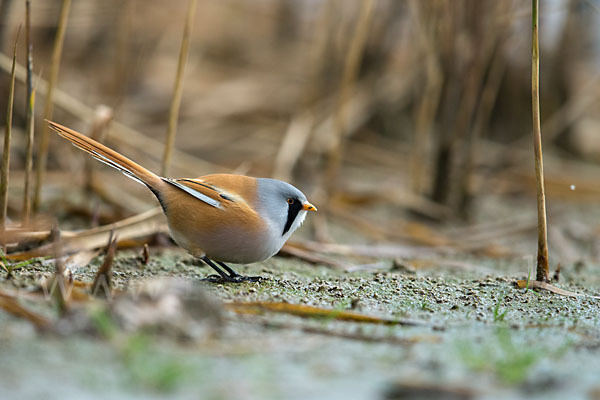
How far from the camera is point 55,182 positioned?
4406 millimetres

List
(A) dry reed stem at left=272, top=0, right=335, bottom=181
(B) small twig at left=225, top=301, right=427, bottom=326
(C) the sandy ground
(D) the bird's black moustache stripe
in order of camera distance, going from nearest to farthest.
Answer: (C) the sandy ground < (B) small twig at left=225, top=301, right=427, bottom=326 < (D) the bird's black moustache stripe < (A) dry reed stem at left=272, top=0, right=335, bottom=181

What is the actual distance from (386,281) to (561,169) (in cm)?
326

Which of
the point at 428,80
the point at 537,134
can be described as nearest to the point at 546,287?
the point at 537,134

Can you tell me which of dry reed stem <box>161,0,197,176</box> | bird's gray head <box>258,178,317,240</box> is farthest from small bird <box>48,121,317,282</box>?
dry reed stem <box>161,0,197,176</box>

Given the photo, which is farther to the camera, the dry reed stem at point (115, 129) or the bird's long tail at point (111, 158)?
the dry reed stem at point (115, 129)

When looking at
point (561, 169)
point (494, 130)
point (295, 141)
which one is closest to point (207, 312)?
point (295, 141)

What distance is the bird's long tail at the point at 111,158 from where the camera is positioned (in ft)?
8.80

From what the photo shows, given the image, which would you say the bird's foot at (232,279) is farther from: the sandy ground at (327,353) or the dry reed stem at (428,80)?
the dry reed stem at (428,80)

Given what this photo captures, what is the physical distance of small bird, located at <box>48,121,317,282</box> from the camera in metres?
2.55

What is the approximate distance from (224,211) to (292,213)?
0.33 meters

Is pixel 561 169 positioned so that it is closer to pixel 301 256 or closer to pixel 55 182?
pixel 301 256

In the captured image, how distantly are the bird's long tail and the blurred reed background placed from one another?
72cm

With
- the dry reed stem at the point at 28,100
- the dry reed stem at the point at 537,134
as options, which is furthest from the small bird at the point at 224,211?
the dry reed stem at the point at 537,134

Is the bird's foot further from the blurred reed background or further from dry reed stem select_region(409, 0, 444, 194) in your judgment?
dry reed stem select_region(409, 0, 444, 194)
